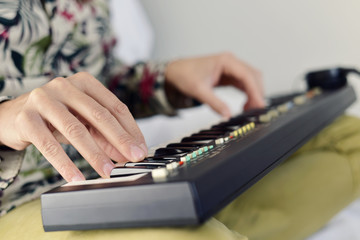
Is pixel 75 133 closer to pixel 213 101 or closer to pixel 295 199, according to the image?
pixel 295 199

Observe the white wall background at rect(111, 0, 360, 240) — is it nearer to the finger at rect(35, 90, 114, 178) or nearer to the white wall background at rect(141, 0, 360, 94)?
the white wall background at rect(141, 0, 360, 94)

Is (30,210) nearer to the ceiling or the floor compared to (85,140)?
A: nearer to the floor

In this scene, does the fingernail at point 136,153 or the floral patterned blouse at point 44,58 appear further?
the floral patterned blouse at point 44,58

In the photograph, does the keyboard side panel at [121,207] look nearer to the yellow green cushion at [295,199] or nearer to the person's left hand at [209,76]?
the yellow green cushion at [295,199]

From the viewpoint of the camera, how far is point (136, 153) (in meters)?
0.42

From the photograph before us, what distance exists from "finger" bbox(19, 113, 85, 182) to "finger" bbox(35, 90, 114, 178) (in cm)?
1

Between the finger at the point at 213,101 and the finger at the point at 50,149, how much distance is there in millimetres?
456

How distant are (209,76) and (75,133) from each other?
53 cm

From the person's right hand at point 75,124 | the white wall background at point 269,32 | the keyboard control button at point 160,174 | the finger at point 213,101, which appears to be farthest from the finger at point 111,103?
the white wall background at point 269,32

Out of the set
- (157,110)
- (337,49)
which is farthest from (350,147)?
(337,49)

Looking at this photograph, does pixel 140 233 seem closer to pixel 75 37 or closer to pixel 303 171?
pixel 303 171

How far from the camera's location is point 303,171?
2.14ft

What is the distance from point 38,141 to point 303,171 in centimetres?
40

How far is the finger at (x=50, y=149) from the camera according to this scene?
16.6 inches
